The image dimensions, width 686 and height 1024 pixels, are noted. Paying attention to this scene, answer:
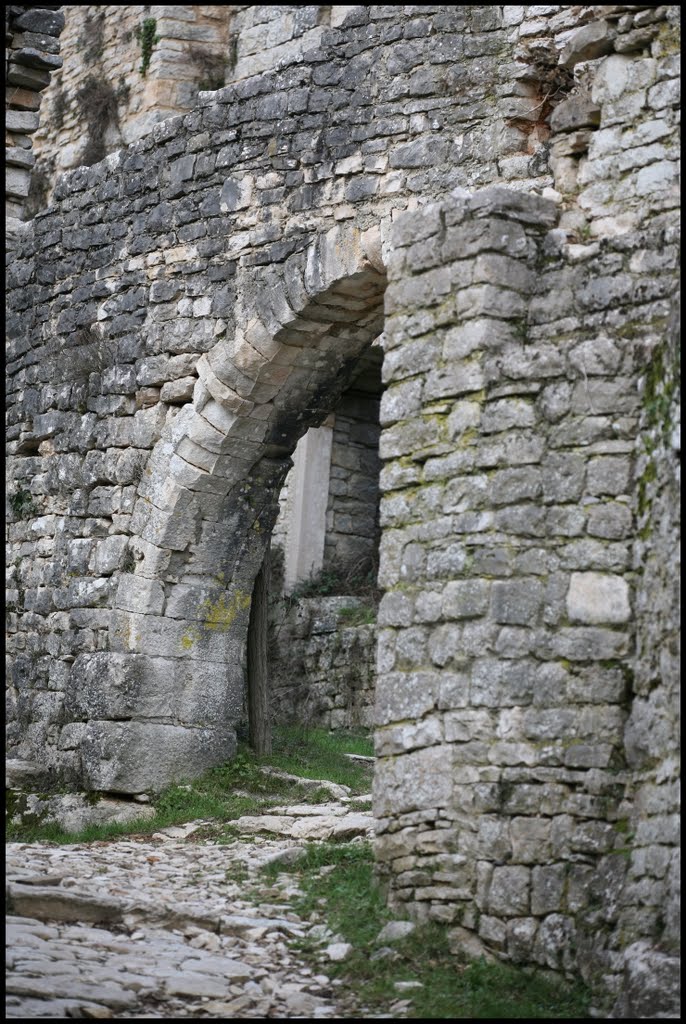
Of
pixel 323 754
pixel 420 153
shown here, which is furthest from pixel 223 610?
pixel 420 153

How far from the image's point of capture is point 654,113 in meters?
6.05

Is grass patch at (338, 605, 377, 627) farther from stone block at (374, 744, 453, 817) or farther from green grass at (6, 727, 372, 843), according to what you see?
stone block at (374, 744, 453, 817)

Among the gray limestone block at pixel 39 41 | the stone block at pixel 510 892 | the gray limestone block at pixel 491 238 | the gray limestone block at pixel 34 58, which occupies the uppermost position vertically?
the gray limestone block at pixel 39 41

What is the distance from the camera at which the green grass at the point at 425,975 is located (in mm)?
4688

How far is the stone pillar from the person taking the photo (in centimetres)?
1285

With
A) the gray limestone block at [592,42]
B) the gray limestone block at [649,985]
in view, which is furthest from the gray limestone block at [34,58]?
the gray limestone block at [649,985]

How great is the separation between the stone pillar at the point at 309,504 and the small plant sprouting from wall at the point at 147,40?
5.18 m

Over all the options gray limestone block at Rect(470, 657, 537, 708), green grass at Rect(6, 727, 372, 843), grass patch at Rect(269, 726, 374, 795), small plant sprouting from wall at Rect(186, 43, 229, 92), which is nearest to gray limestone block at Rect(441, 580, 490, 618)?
gray limestone block at Rect(470, 657, 537, 708)

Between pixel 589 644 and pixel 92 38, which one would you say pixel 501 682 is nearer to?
pixel 589 644

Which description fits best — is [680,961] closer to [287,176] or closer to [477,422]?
[477,422]

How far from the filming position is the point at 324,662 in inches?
462

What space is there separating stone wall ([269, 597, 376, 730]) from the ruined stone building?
2.61ft

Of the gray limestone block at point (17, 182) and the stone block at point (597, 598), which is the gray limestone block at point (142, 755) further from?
the gray limestone block at point (17, 182)

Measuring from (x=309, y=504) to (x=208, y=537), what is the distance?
159 inches
